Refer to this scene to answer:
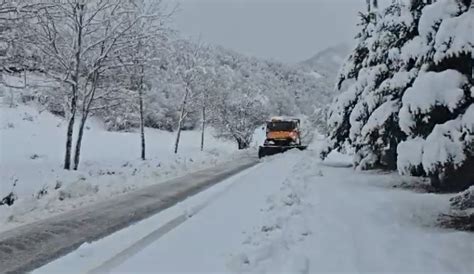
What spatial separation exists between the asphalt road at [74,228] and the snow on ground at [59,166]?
59 cm

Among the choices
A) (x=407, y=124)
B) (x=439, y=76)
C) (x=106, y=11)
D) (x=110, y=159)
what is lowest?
(x=110, y=159)

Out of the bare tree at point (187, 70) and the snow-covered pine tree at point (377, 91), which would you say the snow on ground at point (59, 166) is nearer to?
the bare tree at point (187, 70)

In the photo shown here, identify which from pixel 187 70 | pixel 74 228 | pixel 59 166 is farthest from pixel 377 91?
pixel 187 70

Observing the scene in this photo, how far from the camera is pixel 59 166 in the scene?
69.4 feet

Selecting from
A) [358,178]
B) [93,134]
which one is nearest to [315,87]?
[93,134]

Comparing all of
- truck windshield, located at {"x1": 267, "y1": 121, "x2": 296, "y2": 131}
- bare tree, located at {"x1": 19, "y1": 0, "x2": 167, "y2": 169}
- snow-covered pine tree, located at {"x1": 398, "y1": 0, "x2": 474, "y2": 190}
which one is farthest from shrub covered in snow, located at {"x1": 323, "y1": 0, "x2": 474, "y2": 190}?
truck windshield, located at {"x1": 267, "y1": 121, "x2": 296, "y2": 131}

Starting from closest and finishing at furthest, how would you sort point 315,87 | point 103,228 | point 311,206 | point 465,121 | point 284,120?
point 465,121
point 103,228
point 311,206
point 284,120
point 315,87

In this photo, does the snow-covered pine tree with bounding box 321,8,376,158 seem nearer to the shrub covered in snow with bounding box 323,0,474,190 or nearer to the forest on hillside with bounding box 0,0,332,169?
the shrub covered in snow with bounding box 323,0,474,190

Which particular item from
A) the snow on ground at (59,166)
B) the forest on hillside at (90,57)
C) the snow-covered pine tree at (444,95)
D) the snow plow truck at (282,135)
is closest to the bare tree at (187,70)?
the forest on hillside at (90,57)

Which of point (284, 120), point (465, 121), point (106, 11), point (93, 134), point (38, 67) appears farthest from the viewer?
point (93, 134)

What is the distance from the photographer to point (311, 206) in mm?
10461

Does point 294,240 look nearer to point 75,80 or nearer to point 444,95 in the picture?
point 444,95

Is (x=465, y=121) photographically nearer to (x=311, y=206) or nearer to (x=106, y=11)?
(x=311, y=206)

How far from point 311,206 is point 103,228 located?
4093mm
